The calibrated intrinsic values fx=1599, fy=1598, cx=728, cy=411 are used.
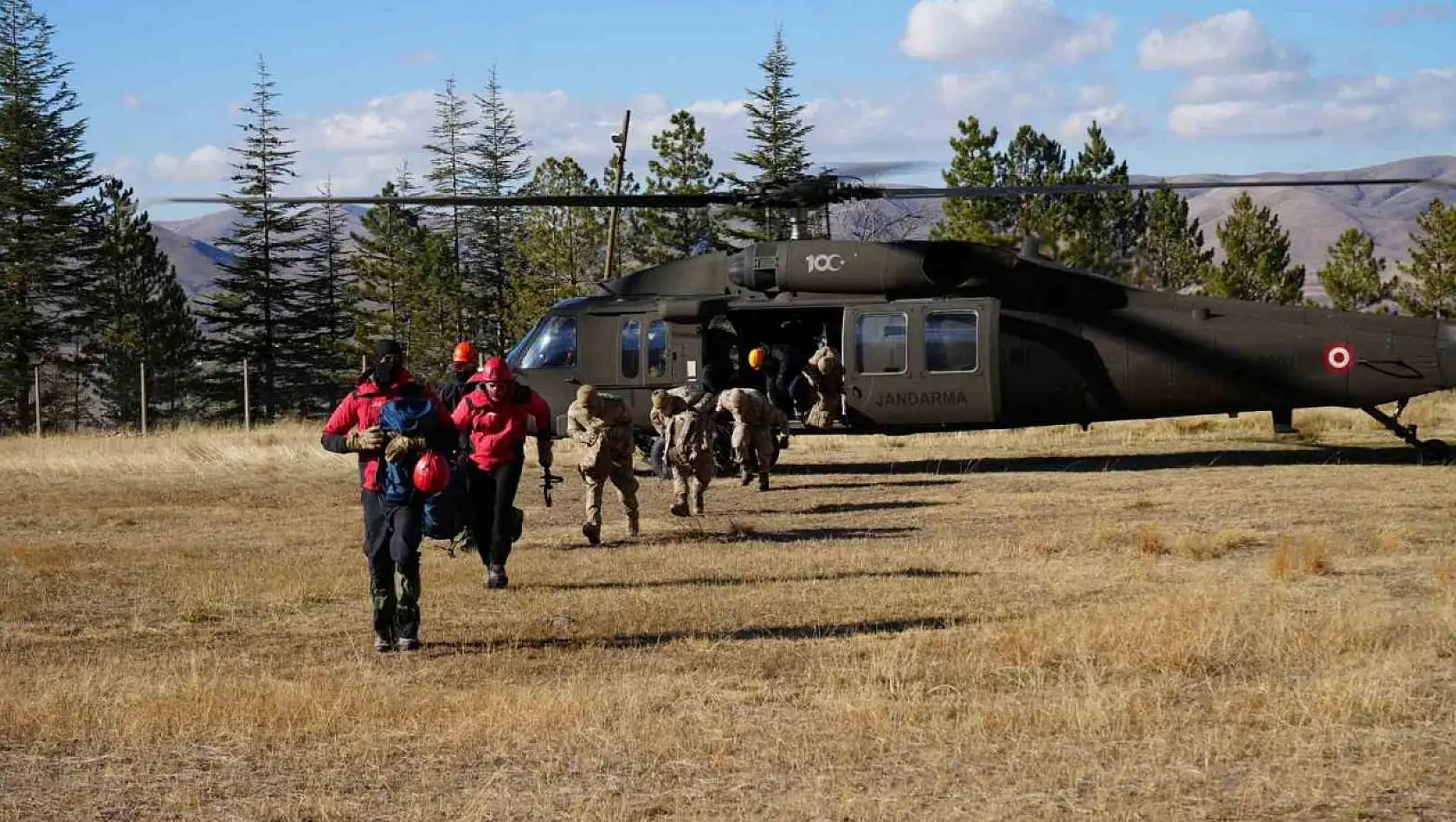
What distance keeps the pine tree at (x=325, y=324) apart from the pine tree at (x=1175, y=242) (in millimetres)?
35084

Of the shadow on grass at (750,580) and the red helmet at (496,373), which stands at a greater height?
the red helmet at (496,373)

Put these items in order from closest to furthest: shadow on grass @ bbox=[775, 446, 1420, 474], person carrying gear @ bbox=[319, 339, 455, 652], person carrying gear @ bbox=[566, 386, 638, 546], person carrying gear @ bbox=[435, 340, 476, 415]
Result: person carrying gear @ bbox=[319, 339, 455, 652] < person carrying gear @ bbox=[435, 340, 476, 415] < person carrying gear @ bbox=[566, 386, 638, 546] < shadow on grass @ bbox=[775, 446, 1420, 474]

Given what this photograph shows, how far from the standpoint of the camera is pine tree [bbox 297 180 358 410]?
231 ft

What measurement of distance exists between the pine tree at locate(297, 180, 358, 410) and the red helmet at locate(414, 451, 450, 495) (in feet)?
200

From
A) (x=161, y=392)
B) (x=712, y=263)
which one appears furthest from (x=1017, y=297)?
(x=161, y=392)

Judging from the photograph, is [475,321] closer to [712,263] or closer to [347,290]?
[347,290]

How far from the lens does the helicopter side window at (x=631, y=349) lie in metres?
21.6

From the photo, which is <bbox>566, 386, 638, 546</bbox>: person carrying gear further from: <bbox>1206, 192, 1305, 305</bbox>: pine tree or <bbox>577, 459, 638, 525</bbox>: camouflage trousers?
<bbox>1206, 192, 1305, 305</bbox>: pine tree

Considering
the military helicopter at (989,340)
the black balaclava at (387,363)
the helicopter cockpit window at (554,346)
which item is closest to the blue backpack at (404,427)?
the black balaclava at (387,363)

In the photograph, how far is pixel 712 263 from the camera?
71.3ft

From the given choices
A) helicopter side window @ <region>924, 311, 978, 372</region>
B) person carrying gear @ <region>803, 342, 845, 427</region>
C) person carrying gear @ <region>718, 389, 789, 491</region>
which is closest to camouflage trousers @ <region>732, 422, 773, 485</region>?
person carrying gear @ <region>718, 389, 789, 491</region>

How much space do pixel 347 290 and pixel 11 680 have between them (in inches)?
2516

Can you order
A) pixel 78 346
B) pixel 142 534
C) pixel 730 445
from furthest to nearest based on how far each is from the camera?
pixel 78 346 < pixel 730 445 < pixel 142 534

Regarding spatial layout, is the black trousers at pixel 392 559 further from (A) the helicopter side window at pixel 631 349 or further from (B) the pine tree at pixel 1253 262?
(B) the pine tree at pixel 1253 262
